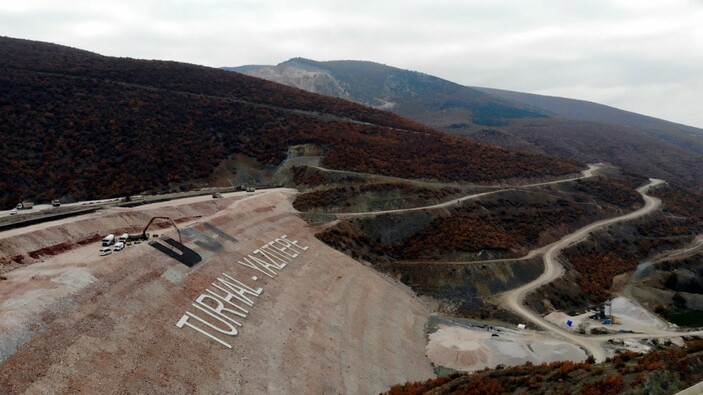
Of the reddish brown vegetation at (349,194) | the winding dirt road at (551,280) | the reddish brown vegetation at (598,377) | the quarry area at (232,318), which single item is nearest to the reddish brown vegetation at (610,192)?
the winding dirt road at (551,280)

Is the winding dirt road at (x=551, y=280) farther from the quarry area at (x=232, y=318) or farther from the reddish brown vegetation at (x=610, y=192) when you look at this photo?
the reddish brown vegetation at (x=610, y=192)

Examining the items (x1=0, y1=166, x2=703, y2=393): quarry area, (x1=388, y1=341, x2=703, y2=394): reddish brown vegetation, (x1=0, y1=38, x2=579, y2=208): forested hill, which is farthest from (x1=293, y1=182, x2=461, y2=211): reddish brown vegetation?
(x1=388, y1=341, x2=703, y2=394): reddish brown vegetation

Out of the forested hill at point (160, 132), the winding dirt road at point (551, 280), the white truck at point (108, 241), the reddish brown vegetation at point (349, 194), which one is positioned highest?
the forested hill at point (160, 132)

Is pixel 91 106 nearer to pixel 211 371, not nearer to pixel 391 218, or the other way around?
pixel 391 218

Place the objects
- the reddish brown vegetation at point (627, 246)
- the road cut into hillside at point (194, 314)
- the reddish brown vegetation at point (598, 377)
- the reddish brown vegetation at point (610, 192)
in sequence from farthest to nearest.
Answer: the reddish brown vegetation at point (610, 192)
the reddish brown vegetation at point (627, 246)
the road cut into hillside at point (194, 314)
the reddish brown vegetation at point (598, 377)

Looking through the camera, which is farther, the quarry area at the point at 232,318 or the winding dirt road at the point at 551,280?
the winding dirt road at the point at 551,280

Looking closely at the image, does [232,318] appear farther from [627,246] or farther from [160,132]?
[627,246]

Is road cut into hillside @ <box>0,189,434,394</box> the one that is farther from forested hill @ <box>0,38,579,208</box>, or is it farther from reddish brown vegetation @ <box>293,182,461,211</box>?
forested hill @ <box>0,38,579,208</box>

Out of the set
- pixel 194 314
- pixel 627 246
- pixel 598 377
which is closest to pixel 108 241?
pixel 194 314
